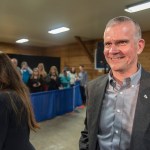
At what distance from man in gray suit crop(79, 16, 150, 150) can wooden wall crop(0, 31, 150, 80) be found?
7.46m

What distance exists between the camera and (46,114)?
518 centimetres

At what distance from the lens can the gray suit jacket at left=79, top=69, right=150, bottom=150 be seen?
0.97 metres

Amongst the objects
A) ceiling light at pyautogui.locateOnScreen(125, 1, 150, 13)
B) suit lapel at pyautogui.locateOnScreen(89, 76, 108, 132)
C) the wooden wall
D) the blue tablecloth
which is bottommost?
the blue tablecloth

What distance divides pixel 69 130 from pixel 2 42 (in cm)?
894

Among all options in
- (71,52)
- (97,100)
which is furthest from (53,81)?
(71,52)

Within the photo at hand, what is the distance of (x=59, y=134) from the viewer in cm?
417

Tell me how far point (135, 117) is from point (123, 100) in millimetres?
106

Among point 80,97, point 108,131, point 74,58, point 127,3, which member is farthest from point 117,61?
point 74,58

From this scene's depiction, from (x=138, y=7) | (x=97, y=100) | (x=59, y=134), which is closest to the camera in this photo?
(x=97, y=100)

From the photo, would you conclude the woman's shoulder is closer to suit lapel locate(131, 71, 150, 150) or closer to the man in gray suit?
the man in gray suit

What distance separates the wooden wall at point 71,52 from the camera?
8323 mm

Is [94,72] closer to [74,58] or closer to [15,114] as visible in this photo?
[74,58]

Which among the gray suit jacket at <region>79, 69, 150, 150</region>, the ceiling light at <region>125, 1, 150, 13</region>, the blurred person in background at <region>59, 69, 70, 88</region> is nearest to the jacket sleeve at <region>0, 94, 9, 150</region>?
the gray suit jacket at <region>79, 69, 150, 150</region>

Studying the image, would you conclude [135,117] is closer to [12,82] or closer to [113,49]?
[113,49]
